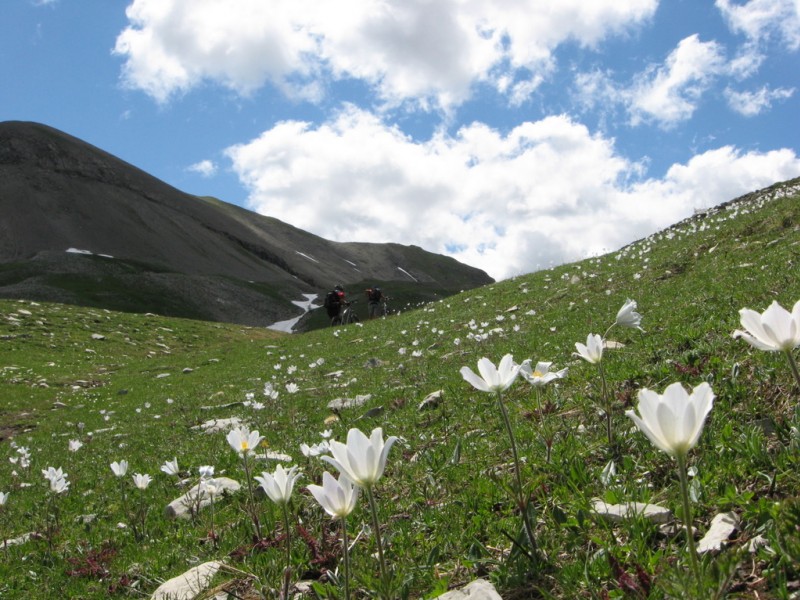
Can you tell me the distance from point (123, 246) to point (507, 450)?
140m

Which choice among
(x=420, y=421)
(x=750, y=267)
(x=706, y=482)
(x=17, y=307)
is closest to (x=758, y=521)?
(x=706, y=482)

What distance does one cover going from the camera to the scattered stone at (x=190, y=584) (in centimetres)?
363

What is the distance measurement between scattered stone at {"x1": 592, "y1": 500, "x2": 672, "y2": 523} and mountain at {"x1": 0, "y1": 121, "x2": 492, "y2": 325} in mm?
83735

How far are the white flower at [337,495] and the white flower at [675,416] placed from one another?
3.76ft

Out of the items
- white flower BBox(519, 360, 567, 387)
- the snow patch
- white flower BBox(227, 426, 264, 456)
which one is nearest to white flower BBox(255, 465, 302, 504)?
white flower BBox(227, 426, 264, 456)

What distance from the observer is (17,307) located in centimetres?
3678

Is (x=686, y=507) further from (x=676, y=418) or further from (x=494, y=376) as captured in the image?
(x=494, y=376)

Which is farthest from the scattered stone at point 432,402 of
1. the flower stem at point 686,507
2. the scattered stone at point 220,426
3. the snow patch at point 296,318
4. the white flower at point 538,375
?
the snow patch at point 296,318

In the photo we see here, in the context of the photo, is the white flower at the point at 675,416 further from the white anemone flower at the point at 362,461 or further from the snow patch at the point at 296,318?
the snow patch at the point at 296,318

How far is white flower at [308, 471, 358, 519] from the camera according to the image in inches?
91.0

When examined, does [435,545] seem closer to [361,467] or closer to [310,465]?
[361,467]

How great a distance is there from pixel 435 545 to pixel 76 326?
124 feet

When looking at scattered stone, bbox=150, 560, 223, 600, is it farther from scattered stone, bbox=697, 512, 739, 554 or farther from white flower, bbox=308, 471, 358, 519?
scattered stone, bbox=697, 512, 739, 554

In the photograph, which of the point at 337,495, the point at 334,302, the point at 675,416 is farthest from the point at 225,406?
the point at 334,302
